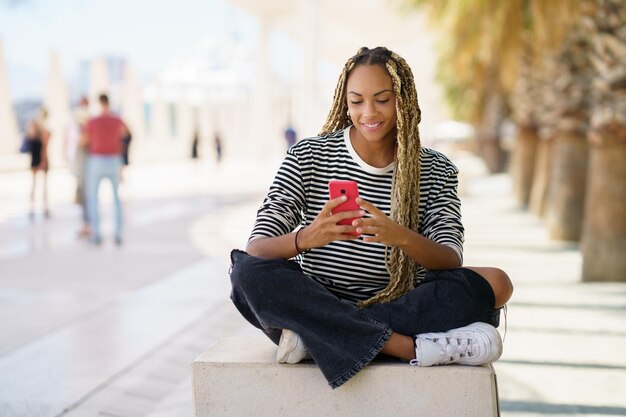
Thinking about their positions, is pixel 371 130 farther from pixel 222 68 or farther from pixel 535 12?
pixel 222 68

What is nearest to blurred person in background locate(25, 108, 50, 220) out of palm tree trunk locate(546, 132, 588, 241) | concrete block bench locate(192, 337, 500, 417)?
palm tree trunk locate(546, 132, 588, 241)

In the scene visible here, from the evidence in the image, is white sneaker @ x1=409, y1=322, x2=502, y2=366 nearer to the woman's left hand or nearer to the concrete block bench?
the concrete block bench

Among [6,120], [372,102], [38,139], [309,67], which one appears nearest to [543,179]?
[38,139]

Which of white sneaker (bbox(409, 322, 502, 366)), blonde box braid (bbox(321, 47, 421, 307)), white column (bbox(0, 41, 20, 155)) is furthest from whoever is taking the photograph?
A: white column (bbox(0, 41, 20, 155))

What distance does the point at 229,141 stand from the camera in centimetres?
5644

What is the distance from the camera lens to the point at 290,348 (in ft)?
9.44

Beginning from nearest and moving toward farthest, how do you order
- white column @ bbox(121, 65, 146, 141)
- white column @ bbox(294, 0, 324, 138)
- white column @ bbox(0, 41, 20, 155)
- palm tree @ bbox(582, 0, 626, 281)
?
palm tree @ bbox(582, 0, 626, 281)
white column @ bbox(0, 41, 20, 155)
white column @ bbox(294, 0, 324, 138)
white column @ bbox(121, 65, 146, 141)

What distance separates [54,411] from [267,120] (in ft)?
128

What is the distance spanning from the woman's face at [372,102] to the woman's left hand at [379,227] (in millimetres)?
448

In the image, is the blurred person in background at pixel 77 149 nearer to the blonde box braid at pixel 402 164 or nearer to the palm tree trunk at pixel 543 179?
the palm tree trunk at pixel 543 179

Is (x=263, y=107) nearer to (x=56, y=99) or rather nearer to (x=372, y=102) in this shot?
(x=56, y=99)

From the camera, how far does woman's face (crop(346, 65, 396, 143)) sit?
3098 mm

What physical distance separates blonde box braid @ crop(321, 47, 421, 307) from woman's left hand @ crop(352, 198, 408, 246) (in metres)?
0.23

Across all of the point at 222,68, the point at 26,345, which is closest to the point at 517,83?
the point at 26,345
